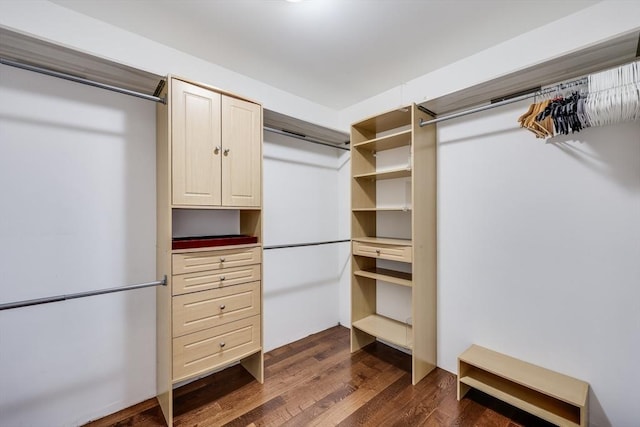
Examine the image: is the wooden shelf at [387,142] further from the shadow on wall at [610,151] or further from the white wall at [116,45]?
the shadow on wall at [610,151]

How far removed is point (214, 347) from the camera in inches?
73.0

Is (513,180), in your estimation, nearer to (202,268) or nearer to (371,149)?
(371,149)

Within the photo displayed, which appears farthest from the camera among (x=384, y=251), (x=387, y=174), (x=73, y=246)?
(x=387, y=174)

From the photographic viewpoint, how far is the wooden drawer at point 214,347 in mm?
1722

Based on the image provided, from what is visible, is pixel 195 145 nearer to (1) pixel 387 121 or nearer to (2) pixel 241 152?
(2) pixel 241 152

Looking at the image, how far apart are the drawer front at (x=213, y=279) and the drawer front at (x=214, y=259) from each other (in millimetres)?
32

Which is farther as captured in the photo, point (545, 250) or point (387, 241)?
point (387, 241)

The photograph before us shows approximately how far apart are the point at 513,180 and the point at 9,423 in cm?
343

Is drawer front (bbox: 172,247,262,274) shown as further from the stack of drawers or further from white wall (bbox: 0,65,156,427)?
white wall (bbox: 0,65,156,427)

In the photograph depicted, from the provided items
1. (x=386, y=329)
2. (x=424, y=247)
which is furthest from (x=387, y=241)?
(x=386, y=329)

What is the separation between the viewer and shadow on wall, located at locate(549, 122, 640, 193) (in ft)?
A: 4.96

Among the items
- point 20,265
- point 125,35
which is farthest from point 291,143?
point 20,265

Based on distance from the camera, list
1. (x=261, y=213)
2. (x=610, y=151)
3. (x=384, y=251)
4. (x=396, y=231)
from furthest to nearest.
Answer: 1. (x=396, y=231)
2. (x=384, y=251)
3. (x=261, y=213)
4. (x=610, y=151)

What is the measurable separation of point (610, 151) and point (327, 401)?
7.77 ft
